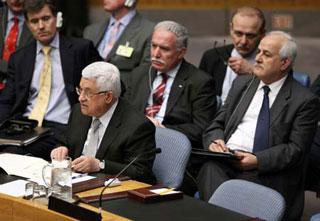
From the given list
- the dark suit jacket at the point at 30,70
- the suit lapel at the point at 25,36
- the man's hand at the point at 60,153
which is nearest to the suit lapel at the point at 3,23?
the suit lapel at the point at 25,36

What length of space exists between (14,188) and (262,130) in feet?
6.18

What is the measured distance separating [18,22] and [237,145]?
265 cm

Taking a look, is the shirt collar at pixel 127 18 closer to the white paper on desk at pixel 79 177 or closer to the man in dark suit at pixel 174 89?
the man in dark suit at pixel 174 89

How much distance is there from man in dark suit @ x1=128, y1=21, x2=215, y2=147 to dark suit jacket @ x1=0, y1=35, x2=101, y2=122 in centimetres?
50

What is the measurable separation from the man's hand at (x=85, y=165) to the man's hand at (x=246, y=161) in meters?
1.13

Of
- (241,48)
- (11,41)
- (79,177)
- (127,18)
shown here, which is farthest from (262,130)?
(11,41)

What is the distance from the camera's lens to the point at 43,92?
667 centimetres

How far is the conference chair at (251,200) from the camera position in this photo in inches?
165

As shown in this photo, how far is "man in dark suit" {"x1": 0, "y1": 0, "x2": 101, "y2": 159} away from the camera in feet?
21.8

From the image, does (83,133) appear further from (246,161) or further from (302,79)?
(302,79)

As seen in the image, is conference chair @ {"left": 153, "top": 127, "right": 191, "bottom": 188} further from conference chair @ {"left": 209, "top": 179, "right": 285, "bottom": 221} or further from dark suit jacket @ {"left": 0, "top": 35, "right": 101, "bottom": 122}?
dark suit jacket @ {"left": 0, "top": 35, "right": 101, "bottom": 122}

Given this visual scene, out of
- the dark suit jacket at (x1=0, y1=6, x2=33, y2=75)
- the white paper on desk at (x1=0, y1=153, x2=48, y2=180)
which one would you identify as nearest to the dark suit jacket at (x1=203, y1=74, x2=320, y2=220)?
the white paper on desk at (x1=0, y1=153, x2=48, y2=180)

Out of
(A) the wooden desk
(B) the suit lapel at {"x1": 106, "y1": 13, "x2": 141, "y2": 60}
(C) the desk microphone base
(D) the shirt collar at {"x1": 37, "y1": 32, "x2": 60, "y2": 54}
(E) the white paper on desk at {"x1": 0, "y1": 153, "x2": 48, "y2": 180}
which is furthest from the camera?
(B) the suit lapel at {"x1": 106, "y1": 13, "x2": 141, "y2": 60}

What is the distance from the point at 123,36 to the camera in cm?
725
